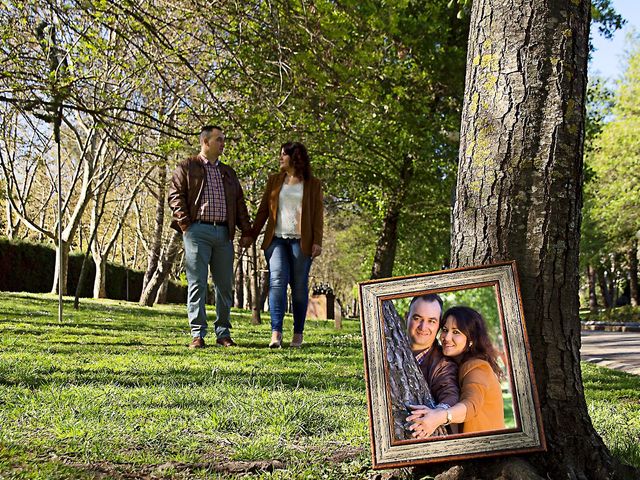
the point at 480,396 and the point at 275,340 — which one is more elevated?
the point at 275,340

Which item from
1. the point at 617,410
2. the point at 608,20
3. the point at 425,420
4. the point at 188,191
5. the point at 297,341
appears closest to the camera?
the point at 425,420

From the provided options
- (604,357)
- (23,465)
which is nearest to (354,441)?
(23,465)

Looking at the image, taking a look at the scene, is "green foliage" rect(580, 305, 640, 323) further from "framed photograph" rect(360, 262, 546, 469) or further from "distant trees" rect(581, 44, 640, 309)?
"framed photograph" rect(360, 262, 546, 469)

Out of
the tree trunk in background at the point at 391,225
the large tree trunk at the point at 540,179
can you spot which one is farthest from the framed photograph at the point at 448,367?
the tree trunk in background at the point at 391,225

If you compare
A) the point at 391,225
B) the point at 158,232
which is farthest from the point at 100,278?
the point at 391,225

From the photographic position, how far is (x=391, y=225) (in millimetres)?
18375

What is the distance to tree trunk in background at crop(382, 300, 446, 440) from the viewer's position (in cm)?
255

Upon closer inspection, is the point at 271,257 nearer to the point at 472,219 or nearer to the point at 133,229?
the point at 472,219

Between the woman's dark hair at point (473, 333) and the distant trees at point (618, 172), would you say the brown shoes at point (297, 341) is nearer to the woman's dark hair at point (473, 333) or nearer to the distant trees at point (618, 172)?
the woman's dark hair at point (473, 333)

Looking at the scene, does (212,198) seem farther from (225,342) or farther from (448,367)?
(448,367)

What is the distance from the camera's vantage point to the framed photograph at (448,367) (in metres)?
2.47

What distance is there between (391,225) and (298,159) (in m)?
11.3

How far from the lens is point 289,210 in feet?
24.0

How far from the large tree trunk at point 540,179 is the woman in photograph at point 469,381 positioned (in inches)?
9.9
